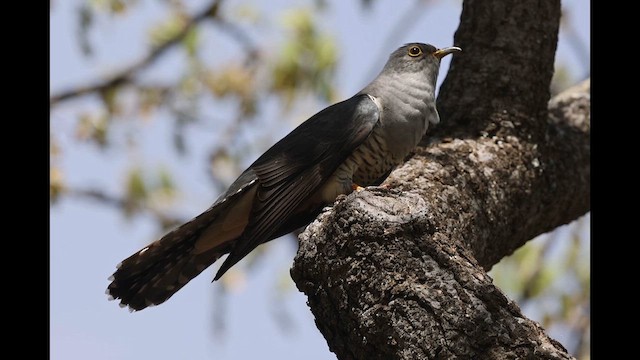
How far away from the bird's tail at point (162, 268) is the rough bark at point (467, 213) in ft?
3.31

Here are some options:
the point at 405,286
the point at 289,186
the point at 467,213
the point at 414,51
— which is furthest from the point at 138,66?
the point at 405,286

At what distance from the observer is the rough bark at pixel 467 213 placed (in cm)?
302

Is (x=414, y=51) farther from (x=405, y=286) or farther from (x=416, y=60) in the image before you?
(x=405, y=286)

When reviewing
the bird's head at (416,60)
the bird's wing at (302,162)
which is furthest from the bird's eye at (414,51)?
the bird's wing at (302,162)

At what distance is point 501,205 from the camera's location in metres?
4.30

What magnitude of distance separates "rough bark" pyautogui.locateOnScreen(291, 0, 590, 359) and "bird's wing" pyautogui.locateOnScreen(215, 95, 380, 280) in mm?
330

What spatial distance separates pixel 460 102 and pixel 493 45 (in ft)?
1.19

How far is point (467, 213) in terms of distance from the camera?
405 cm

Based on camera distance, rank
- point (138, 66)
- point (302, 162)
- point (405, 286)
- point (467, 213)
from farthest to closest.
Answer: point (138, 66)
point (302, 162)
point (467, 213)
point (405, 286)

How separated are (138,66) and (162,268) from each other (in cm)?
400

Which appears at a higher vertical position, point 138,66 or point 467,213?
point 138,66

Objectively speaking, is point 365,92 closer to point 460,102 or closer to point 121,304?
point 460,102
